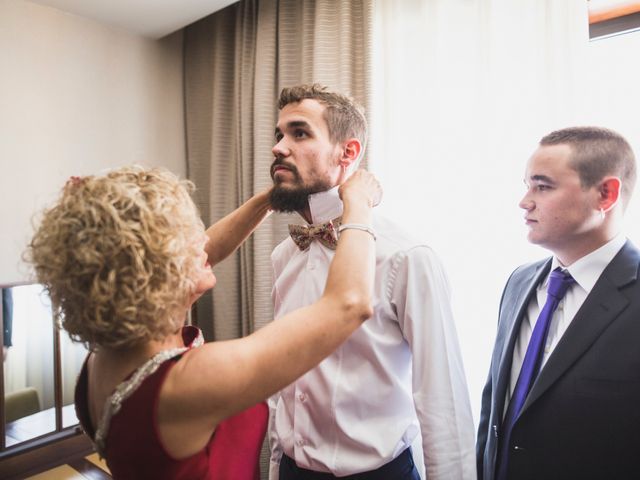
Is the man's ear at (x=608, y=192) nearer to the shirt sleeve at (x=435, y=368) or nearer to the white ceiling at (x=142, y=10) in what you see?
the shirt sleeve at (x=435, y=368)

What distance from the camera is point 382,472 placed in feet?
3.88

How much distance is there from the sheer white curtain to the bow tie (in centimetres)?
77

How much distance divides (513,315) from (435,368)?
1.32 feet

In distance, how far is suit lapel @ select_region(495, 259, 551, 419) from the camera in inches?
51.1

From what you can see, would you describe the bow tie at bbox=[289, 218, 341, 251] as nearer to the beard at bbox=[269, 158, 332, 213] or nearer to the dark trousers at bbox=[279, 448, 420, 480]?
the beard at bbox=[269, 158, 332, 213]

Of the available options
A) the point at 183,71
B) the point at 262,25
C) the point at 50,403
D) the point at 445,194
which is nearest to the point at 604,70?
the point at 445,194

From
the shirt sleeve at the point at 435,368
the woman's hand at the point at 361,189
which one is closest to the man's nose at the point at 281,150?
the woman's hand at the point at 361,189

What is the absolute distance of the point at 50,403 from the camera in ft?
6.82

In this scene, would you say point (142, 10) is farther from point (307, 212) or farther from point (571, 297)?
point (571, 297)

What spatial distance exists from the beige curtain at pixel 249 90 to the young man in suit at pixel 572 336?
104 centimetres

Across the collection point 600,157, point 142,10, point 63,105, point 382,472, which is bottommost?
point 382,472

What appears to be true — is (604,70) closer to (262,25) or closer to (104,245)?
(262,25)

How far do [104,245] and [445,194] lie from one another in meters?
1.48

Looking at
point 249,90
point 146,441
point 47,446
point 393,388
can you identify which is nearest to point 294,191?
point 393,388
